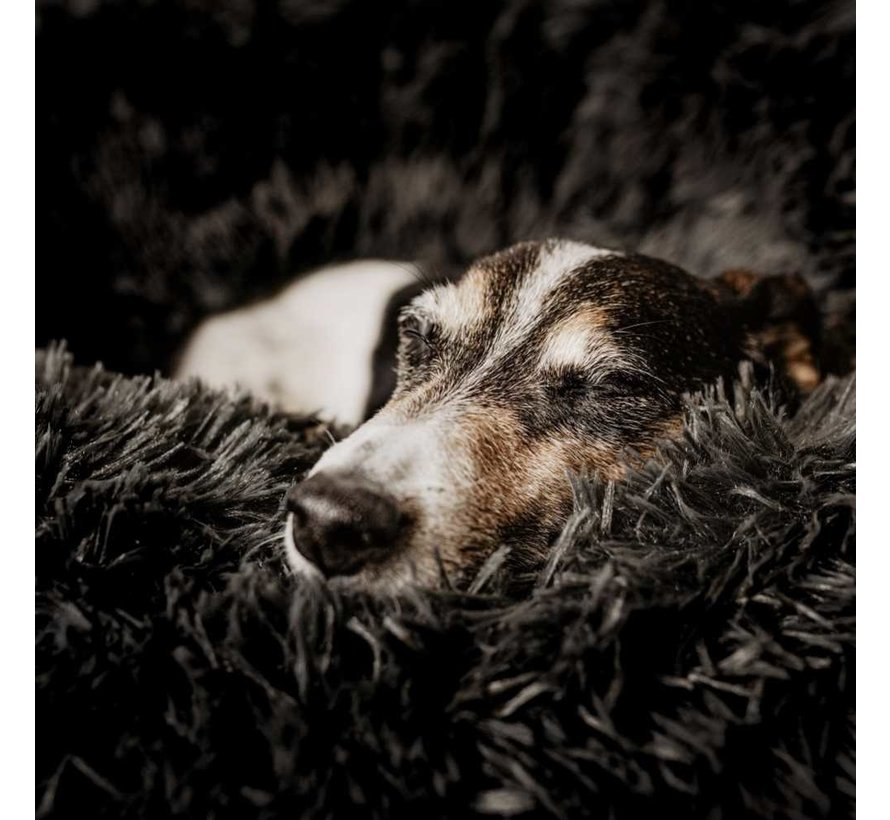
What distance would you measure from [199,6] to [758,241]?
3.22ft

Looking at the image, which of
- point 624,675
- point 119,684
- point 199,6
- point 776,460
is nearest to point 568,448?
point 776,460

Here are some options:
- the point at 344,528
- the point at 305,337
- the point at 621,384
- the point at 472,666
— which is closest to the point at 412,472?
the point at 344,528

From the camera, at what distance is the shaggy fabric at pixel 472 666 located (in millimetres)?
533

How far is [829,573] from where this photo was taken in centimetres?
62

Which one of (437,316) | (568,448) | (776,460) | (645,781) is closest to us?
(645,781)

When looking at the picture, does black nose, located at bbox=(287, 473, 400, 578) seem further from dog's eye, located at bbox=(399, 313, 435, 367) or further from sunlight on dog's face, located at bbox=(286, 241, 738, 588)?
dog's eye, located at bbox=(399, 313, 435, 367)

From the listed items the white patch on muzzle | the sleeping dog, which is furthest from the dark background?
the white patch on muzzle

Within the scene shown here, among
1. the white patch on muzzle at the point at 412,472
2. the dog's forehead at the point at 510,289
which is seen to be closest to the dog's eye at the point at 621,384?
the dog's forehead at the point at 510,289

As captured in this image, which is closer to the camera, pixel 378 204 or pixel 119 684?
pixel 119 684

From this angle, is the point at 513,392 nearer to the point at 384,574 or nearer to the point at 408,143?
the point at 384,574

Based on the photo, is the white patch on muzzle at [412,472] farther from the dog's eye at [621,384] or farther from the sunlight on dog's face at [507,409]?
the dog's eye at [621,384]

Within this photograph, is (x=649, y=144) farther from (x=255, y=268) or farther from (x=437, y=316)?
(x=255, y=268)

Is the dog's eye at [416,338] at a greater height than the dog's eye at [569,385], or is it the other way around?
the dog's eye at [569,385]

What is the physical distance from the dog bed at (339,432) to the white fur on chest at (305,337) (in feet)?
0.13
